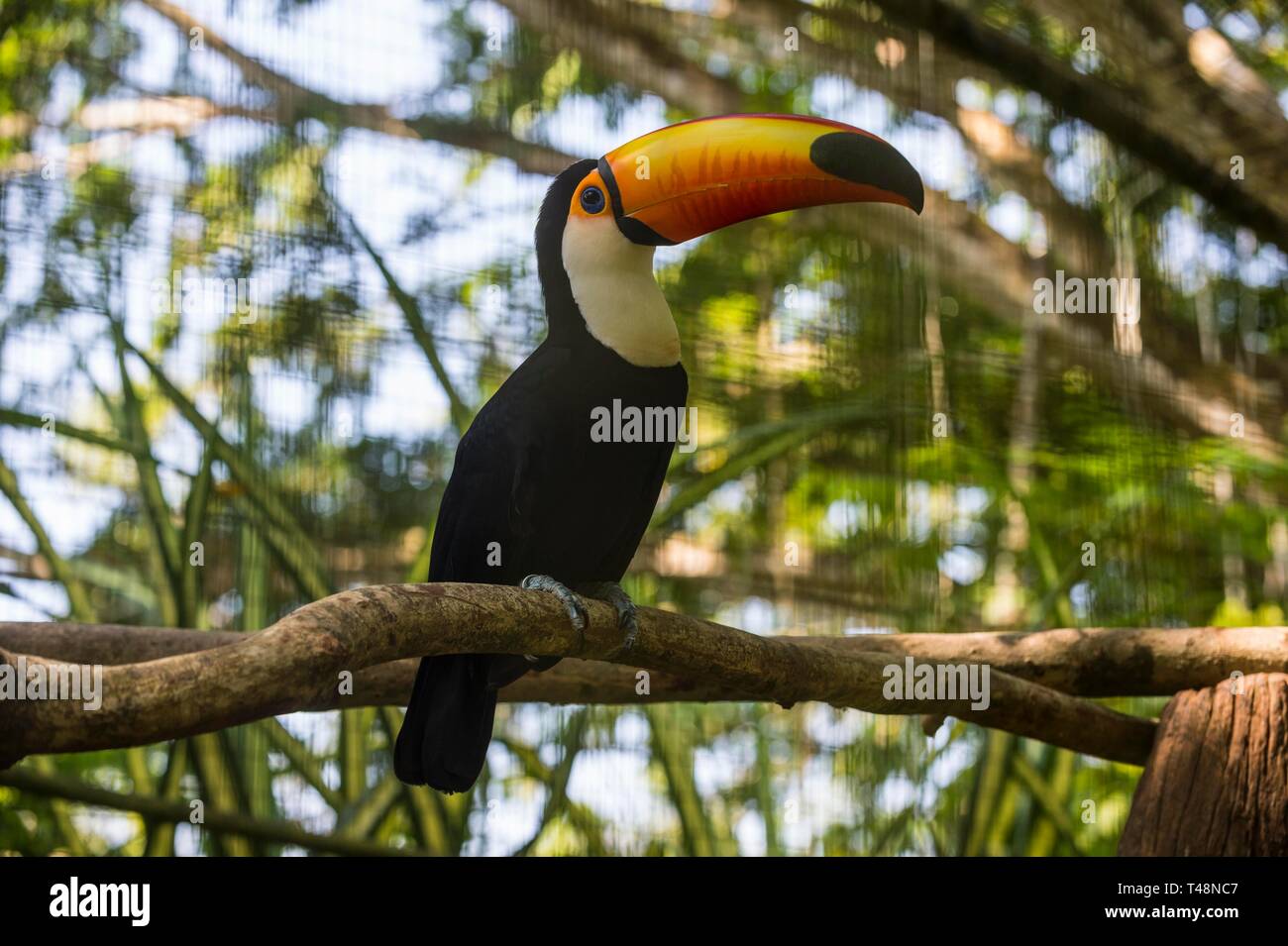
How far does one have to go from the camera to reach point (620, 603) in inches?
83.7

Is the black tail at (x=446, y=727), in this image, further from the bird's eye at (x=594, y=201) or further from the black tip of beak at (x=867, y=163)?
the black tip of beak at (x=867, y=163)

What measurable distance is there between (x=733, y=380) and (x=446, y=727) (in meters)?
1.92

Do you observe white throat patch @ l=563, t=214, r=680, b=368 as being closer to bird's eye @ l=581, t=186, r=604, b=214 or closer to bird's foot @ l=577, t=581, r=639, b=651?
bird's eye @ l=581, t=186, r=604, b=214

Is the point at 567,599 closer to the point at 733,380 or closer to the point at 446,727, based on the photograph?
the point at 446,727

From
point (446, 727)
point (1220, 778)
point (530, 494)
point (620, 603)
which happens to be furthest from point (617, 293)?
point (1220, 778)

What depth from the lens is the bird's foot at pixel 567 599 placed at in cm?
194

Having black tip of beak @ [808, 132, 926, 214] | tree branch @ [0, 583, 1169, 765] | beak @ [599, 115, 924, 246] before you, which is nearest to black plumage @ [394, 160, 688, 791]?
beak @ [599, 115, 924, 246]

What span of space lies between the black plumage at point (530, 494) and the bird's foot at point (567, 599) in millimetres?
79

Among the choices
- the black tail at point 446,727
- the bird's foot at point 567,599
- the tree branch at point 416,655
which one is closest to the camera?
the tree branch at point 416,655

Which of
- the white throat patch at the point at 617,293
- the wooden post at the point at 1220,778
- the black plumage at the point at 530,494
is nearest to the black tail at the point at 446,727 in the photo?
the black plumage at the point at 530,494

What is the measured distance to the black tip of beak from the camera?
2.16m
